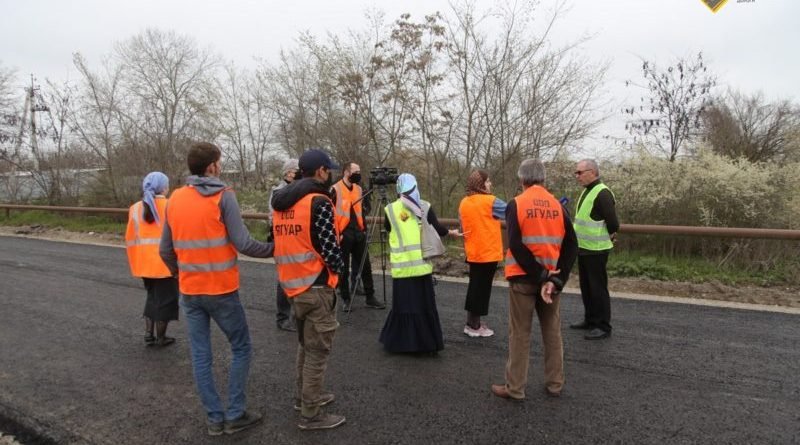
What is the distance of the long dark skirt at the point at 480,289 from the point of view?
5.30m

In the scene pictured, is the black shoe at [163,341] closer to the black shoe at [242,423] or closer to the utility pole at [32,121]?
Answer: the black shoe at [242,423]

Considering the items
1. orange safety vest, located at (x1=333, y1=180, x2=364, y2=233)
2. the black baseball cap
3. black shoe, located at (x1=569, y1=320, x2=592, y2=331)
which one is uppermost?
the black baseball cap

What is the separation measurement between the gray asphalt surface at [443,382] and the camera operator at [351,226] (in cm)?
29

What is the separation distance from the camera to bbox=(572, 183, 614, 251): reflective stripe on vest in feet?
17.6

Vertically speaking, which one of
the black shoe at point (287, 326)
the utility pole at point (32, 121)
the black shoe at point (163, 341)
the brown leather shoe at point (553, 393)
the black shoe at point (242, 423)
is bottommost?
the black shoe at point (242, 423)

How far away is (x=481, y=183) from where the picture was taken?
521 centimetres

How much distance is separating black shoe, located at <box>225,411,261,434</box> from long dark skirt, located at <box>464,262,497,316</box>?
8.22ft

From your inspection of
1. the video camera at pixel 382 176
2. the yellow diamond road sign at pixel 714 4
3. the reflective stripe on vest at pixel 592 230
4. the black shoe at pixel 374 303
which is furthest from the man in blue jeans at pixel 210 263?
the yellow diamond road sign at pixel 714 4

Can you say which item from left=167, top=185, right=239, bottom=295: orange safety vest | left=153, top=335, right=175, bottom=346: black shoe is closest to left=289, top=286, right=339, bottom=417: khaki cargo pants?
left=167, top=185, right=239, bottom=295: orange safety vest

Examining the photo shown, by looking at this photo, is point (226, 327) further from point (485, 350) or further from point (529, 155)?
point (529, 155)

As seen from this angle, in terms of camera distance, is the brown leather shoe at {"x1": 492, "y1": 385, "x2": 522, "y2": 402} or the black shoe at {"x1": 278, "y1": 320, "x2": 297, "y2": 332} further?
the black shoe at {"x1": 278, "y1": 320, "x2": 297, "y2": 332}

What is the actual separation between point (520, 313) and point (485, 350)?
1.14 m

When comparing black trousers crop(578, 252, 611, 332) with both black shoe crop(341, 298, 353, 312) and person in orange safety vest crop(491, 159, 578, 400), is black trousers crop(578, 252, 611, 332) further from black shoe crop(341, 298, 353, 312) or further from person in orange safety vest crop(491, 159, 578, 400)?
black shoe crop(341, 298, 353, 312)

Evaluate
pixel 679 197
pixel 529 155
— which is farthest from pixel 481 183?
pixel 529 155
